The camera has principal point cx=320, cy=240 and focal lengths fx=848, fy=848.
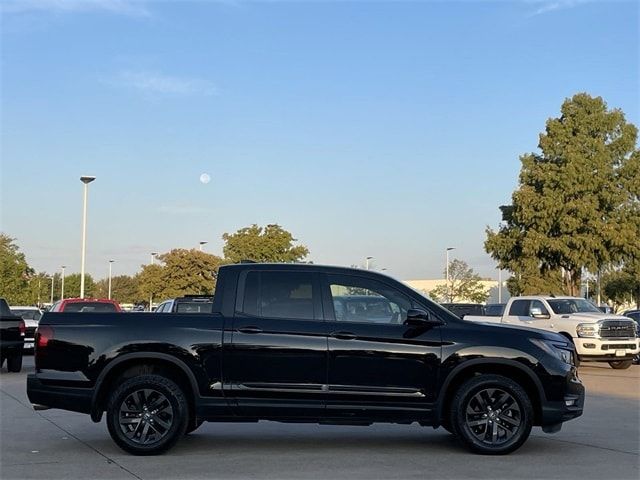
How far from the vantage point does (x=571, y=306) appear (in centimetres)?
Result: 2311

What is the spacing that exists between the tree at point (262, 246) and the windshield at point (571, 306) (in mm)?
38092

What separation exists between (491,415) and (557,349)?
1049mm

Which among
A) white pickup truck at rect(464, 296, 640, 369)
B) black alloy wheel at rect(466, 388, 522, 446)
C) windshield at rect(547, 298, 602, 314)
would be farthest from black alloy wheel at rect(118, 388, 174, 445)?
windshield at rect(547, 298, 602, 314)

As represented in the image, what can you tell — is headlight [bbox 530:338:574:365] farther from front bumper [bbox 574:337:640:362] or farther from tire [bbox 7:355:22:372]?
tire [bbox 7:355:22:372]

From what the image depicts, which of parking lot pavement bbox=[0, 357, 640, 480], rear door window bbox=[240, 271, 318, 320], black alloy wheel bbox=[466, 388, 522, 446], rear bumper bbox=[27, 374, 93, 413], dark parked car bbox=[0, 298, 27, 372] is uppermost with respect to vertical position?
rear door window bbox=[240, 271, 318, 320]

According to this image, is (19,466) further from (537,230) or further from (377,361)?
(537,230)

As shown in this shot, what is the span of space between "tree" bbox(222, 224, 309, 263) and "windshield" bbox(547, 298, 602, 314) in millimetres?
38092

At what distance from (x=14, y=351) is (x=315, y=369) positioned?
1302 centimetres

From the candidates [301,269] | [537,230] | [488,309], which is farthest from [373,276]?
[537,230]

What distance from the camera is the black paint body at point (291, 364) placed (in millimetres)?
8633

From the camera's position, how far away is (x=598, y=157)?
145ft

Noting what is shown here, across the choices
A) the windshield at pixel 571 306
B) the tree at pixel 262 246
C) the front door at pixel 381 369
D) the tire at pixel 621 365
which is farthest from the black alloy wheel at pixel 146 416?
the tree at pixel 262 246

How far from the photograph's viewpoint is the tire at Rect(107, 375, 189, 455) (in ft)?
28.4

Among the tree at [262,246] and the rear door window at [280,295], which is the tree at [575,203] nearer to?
the tree at [262,246]
